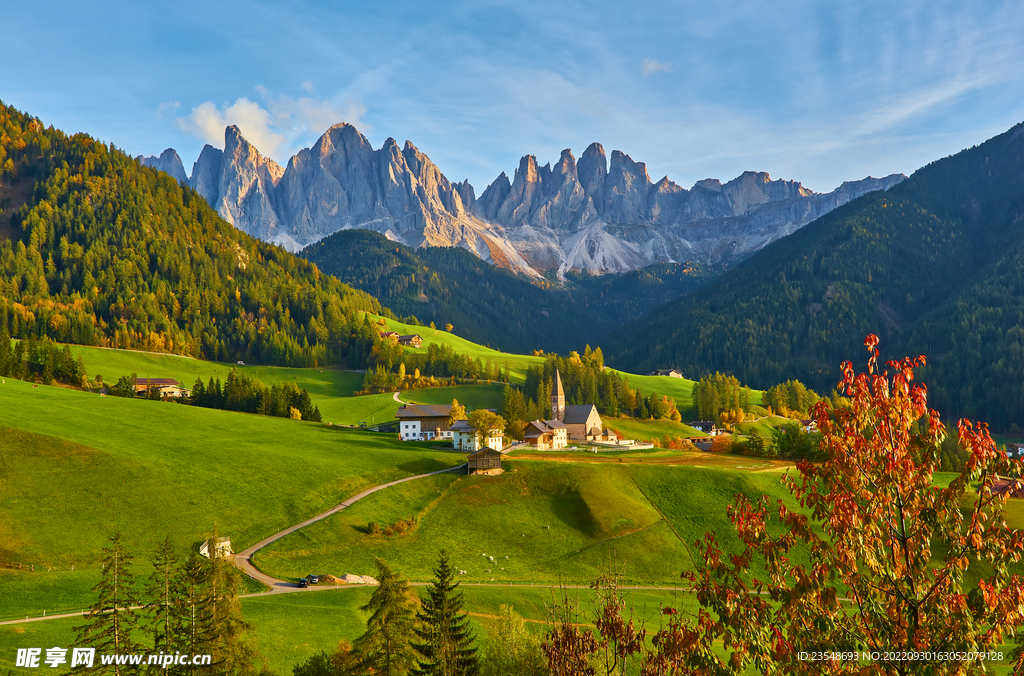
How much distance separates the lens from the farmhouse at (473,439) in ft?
370

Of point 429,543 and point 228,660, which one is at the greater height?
point 228,660

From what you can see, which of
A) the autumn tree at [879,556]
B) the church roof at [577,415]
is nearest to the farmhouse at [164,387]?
the church roof at [577,415]

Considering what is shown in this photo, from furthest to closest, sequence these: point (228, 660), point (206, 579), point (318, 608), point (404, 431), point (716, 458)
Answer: point (404, 431) → point (716, 458) → point (318, 608) → point (206, 579) → point (228, 660)

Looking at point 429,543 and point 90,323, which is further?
point 90,323

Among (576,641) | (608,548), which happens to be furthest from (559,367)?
(576,641)

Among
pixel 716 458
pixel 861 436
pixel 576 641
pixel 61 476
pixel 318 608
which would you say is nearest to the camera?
pixel 861 436

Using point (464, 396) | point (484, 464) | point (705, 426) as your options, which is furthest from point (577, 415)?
point (705, 426)

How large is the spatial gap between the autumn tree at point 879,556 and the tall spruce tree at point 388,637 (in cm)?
2286

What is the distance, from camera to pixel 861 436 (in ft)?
40.5

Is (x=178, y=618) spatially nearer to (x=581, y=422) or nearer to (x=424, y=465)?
(x=424, y=465)

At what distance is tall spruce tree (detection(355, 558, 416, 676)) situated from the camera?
3269 cm

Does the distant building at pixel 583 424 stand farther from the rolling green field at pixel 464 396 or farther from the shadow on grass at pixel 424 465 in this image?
the shadow on grass at pixel 424 465

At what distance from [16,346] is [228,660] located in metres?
134

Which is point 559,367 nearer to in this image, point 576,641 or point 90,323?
point 90,323
